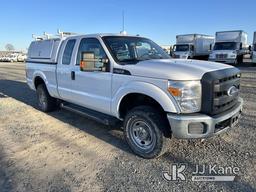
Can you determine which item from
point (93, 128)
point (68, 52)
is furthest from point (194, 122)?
point (68, 52)

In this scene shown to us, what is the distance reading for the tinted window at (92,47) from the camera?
490cm

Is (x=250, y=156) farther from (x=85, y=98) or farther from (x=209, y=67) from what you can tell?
(x=85, y=98)

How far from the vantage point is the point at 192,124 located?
374cm

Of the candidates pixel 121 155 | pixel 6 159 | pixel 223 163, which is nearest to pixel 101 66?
pixel 121 155

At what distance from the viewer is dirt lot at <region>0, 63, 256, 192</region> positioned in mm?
3557

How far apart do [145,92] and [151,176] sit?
4.10ft

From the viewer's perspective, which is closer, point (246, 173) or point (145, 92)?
point (246, 173)

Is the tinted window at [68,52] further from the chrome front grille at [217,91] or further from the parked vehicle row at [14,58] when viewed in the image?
the parked vehicle row at [14,58]

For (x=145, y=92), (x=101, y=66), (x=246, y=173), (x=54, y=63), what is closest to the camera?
(x=246, y=173)

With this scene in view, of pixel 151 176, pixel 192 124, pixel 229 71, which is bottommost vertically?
pixel 151 176

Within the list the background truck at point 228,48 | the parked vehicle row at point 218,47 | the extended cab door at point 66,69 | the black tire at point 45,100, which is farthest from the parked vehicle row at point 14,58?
the extended cab door at point 66,69

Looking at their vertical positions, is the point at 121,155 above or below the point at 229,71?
below

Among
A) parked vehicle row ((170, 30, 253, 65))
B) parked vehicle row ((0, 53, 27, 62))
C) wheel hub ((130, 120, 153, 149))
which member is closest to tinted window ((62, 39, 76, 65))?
wheel hub ((130, 120, 153, 149))

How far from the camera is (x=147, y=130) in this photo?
4305 millimetres
